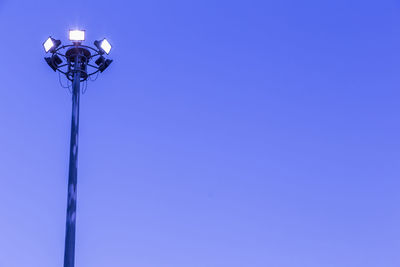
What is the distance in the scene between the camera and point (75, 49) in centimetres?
1084

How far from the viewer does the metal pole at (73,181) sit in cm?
905

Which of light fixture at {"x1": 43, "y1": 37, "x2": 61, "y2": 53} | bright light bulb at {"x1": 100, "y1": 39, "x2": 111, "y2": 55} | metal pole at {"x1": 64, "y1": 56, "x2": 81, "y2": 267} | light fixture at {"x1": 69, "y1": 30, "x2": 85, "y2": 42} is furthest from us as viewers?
bright light bulb at {"x1": 100, "y1": 39, "x2": 111, "y2": 55}

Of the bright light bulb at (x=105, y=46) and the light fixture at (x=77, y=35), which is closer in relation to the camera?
the light fixture at (x=77, y=35)

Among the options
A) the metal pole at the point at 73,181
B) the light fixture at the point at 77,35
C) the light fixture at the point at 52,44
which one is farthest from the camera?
the light fixture at the point at 52,44

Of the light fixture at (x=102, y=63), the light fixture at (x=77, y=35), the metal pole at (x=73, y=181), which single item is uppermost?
the light fixture at (x=77, y=35)

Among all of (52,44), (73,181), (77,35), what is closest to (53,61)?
(52,44)

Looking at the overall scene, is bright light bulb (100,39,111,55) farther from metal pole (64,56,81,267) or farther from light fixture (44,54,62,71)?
light fixture (44,54,62,71)

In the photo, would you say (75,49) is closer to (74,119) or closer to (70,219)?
(74,119)

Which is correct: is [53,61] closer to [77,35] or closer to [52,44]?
[52,44]

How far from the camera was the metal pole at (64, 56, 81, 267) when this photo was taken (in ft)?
29.7

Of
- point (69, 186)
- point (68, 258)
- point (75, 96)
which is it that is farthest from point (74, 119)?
point (68, 258)

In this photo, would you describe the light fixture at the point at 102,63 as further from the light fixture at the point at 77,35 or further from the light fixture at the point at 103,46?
the light fixture at the point at 77,35

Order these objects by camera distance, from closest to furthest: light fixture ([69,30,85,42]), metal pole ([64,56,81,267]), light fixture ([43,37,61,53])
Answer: metal pole ([64,56,81,267]), light fixture ([69,30,85,42]), light fixture ([43,37,61,53])

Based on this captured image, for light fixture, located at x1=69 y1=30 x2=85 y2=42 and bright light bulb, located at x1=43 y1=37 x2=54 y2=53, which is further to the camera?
bright light bulb, located at x1=43 y1=37 x2=54 y2=53
